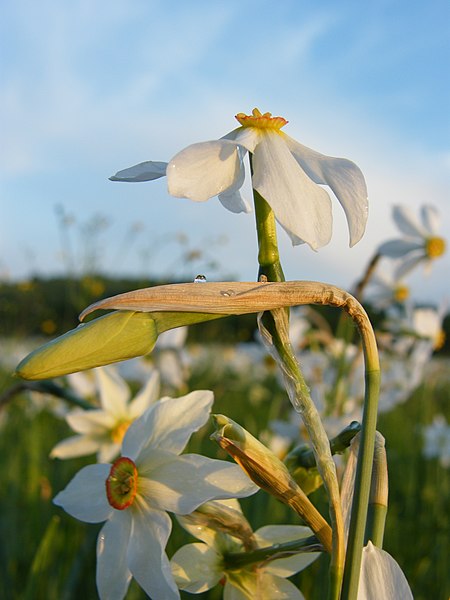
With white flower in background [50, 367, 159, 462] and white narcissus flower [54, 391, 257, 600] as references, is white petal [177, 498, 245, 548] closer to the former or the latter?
white narcissus flower [54, 391, 257, 600]

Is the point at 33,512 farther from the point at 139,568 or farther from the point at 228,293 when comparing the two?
the point at 228,293

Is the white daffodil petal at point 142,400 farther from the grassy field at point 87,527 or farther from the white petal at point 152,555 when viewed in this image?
the white petal at point 152,555

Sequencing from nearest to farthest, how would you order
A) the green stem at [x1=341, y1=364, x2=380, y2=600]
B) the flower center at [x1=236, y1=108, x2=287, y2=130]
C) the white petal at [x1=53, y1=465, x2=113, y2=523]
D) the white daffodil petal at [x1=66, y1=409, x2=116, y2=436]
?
the green stem at [x1=341, y1=364, x2=380, y2=600], the flower center at [x1=236, y1=108, x2=287, y2=130], the white petal at [x1=53, y1=465, x2=113, y2=523], the white daffodil petal at [x1=66, y1=409, x2=116, y2=436]

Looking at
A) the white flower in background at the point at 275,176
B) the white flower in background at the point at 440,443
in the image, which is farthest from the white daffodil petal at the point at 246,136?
the white flower in background at the point at 440,443

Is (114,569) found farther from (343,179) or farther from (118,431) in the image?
(118,431)

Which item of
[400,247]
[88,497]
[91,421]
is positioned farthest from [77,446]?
[400,247]

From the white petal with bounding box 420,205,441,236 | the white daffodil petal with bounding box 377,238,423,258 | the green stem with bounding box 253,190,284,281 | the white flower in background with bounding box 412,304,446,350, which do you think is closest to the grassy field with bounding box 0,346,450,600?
the green stem with bounding box 253,190,284,281
